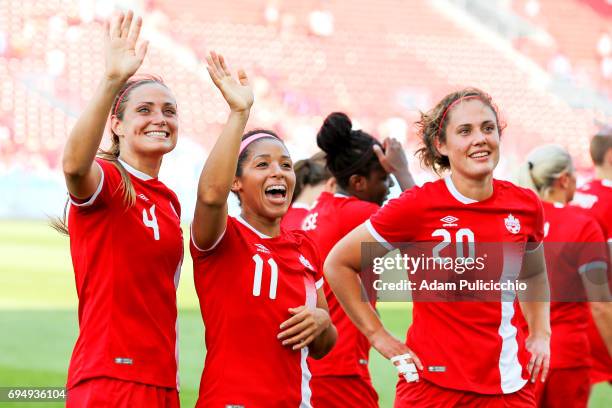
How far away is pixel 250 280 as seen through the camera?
3463 mm

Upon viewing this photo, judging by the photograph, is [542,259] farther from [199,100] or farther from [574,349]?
[199,100]

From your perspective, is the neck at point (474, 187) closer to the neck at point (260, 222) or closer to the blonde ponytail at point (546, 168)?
the neck at point (260, 222)

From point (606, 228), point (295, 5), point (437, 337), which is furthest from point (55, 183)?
point (437, 337)

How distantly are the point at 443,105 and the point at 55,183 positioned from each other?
75.7 ft

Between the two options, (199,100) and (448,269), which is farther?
(199,100)

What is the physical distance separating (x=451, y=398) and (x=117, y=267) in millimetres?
1487

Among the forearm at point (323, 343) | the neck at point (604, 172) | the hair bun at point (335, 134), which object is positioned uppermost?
the neck at point (604, 172)

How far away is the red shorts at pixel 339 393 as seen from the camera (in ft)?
15.8

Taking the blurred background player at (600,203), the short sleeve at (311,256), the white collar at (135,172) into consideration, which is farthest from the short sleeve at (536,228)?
the blurred background player at (600,203)

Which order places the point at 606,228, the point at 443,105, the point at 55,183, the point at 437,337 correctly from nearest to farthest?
the point at 437,337 → the point at 443,105 → the point at 606,228 → the point at 55,183

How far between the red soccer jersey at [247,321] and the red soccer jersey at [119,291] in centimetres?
16

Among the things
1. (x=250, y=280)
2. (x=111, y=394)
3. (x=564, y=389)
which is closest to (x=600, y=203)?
(x=564, y=389)

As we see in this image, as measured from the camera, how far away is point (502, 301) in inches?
153

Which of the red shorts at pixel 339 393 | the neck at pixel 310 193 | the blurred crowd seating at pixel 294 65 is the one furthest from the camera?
the blurred crowd seating at pixel 294 65
